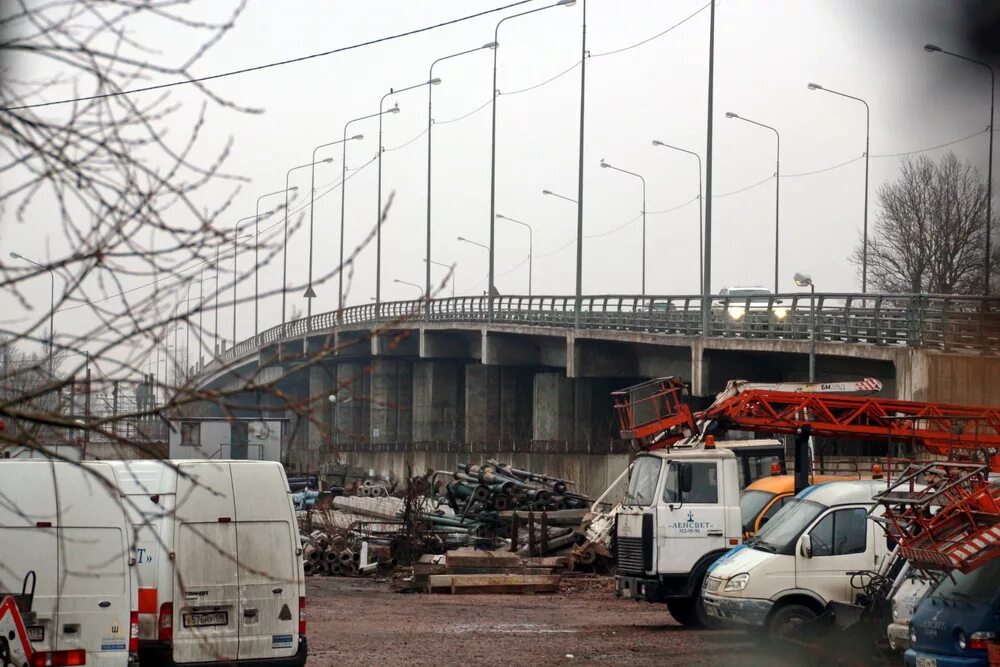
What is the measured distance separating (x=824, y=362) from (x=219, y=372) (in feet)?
116

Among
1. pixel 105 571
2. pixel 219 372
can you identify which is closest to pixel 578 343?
pixel 105 571

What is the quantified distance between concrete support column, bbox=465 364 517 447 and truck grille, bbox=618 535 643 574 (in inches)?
2161

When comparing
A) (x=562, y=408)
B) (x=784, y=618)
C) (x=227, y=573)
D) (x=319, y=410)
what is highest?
(x=562, y=408)

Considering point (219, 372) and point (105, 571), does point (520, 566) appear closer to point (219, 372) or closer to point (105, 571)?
point (105, 571)

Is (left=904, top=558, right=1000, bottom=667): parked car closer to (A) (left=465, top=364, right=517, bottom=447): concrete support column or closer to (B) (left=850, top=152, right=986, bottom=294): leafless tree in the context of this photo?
(B) (left=850, top=152, right=986, bottom=294): leafless tree

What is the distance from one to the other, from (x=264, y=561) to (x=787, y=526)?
713 cm

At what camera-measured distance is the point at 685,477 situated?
20.0 m

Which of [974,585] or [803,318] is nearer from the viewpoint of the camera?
[974,585]

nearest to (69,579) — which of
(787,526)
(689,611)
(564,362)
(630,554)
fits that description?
(787,526)

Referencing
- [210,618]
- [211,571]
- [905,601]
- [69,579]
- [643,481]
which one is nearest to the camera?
[69,579]

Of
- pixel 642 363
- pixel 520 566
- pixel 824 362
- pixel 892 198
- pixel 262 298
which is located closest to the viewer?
pixel 262 298

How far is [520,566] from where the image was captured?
88.8ft

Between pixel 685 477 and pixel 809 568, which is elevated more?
pixel 685 477

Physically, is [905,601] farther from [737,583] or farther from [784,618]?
[737,583]
